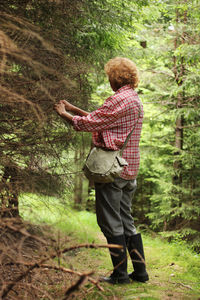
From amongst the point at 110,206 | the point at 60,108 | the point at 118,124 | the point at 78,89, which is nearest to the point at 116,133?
the point at 118,124

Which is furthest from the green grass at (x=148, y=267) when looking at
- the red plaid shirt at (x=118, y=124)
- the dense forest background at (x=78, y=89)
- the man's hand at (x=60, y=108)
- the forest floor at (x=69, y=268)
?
the man's hand at (x=60, y=108)

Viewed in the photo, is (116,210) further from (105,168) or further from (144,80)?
(144,80)

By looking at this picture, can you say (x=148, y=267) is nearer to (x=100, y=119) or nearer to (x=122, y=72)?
(x=100, y=119)

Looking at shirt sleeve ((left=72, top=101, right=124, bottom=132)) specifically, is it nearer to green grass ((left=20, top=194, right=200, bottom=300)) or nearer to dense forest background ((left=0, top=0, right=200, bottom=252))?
dense forest background ((left=0, top=0, right=200, bottom=252))

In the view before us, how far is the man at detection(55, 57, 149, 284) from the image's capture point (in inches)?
123

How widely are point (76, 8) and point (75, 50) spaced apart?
666mm

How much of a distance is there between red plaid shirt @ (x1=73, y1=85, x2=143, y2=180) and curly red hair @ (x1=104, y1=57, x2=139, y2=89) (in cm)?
8

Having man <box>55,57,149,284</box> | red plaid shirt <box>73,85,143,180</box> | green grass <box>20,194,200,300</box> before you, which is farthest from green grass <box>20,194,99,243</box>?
red plaid shirt <box>73,85,143,180</box>

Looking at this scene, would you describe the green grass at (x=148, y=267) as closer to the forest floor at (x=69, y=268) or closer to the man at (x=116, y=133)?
the forest floor at (x=69, y=268)

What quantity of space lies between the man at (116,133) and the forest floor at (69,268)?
23 cm

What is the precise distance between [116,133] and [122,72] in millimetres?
682

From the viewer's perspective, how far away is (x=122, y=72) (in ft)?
10.9

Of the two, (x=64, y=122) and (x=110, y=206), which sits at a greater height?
(x=64, y=122)

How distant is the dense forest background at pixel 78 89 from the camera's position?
110 inches
